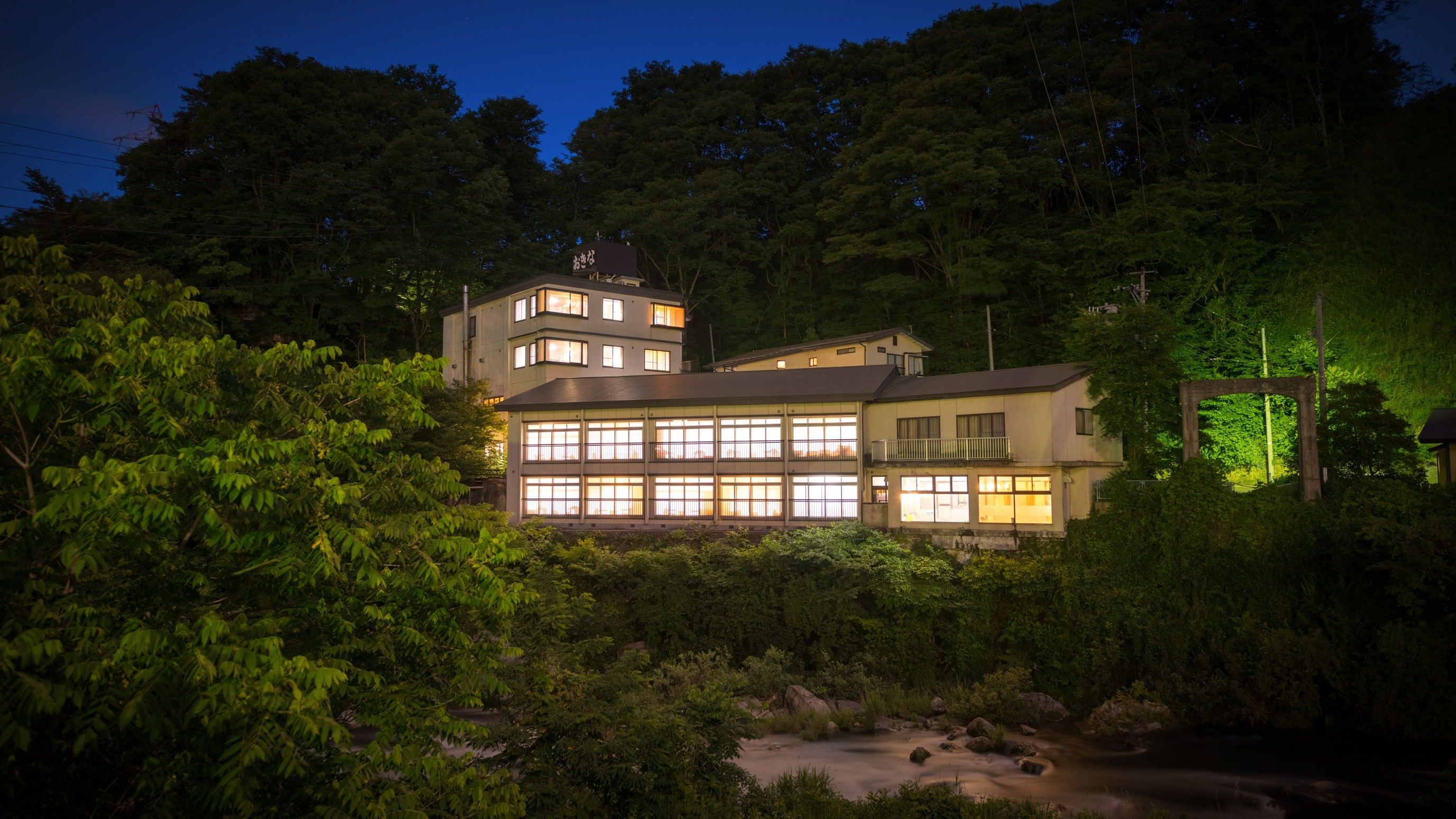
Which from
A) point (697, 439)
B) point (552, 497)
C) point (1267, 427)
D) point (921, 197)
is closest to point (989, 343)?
point (921, 197)

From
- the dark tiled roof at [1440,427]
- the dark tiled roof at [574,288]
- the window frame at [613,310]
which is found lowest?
the dark tiled roof at [1440,427]

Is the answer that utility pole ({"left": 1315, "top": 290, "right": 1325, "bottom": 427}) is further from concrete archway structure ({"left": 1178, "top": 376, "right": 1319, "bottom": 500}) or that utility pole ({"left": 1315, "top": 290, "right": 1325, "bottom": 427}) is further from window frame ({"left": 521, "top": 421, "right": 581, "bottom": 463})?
window frame ({"left": 521, "top": 421, "right": 581, "bottom": 463})

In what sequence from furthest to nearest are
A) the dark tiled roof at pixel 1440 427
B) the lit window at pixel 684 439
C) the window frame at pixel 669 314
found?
the window frame at pixel 669 314 < the lit window at pixel 684 439 < the dark tiled roof at pixel 1440 427

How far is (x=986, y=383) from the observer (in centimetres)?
2723

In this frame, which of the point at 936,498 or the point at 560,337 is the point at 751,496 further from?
the point at 560,337

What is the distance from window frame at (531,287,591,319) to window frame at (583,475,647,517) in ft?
30.1

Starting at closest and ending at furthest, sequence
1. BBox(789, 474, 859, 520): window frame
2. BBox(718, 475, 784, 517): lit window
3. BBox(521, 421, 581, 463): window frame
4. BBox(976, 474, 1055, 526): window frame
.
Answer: BBox(976, 474, 1055, 526): window frame < BBox(789, 474, 859, 520): window frame < BBox(718, 475, 784, 517): lit window < BBox(521, 421, 581, 463): window frame

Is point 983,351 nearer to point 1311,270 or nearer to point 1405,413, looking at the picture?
point 1311,270

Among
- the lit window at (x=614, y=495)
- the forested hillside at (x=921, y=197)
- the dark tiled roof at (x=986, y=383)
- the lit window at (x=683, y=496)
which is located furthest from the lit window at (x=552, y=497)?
the forested hillside at (x=921, y=197)

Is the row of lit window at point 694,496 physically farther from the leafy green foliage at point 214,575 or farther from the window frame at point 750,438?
the leafy green foliage at point 214,575

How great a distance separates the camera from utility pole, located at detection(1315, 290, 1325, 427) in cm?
2583

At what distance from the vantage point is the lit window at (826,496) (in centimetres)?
2839

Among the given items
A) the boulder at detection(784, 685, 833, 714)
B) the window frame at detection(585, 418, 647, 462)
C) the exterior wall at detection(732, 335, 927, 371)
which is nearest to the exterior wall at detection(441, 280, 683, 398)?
the window frame at detection(585, 418, 647, 462)

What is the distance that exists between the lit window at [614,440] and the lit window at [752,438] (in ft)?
11.0
